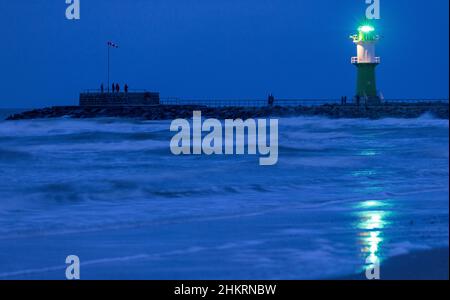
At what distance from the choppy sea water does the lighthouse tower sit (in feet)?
79.8

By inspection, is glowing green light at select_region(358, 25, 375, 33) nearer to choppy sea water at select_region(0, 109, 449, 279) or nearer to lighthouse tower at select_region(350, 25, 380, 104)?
lighthouse tower at select_region(350, 25, 380, 104)

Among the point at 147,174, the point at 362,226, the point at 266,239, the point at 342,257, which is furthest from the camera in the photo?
the point at 147,174

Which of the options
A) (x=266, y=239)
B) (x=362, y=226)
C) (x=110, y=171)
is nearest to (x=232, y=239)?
(x=266, y=239)

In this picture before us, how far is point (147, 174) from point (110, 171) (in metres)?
1.59

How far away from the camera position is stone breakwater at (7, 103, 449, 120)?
4012cm

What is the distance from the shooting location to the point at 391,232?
277 inches

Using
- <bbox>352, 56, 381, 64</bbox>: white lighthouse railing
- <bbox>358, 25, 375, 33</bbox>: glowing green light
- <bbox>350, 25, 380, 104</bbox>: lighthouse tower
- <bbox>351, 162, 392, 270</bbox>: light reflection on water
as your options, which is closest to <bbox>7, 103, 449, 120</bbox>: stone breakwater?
<bbox>350, 25, 380, 104</bbox>: lighthouse tower

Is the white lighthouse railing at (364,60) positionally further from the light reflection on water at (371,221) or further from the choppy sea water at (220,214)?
the light reflection on water at (371,221)

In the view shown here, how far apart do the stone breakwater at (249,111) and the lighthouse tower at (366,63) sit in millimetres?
1598

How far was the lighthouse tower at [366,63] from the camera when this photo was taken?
43.1 metres

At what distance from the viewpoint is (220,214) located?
28.9 ft
